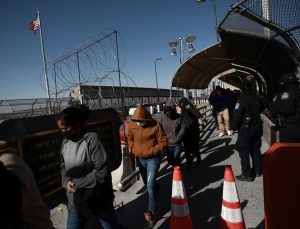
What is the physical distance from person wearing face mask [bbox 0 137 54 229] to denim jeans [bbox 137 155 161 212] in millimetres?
2426

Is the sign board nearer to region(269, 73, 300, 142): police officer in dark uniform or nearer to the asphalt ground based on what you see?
the asphalt ground

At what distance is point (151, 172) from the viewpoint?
4.48 metres

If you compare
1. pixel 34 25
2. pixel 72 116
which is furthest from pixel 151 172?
pixel 34 25

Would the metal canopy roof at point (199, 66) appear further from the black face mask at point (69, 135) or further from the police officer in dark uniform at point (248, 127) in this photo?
the black face mask at point (69, 135)

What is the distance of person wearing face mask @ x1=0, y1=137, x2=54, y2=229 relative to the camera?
4.88 ft

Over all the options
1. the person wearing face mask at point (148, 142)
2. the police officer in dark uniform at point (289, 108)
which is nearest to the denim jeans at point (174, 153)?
the person wearing face mask at point (148, 142)

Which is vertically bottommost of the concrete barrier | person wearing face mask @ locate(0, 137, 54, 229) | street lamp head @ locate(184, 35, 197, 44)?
the concrete barrier

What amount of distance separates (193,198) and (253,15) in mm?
3304

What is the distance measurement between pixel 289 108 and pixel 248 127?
2.82 ft

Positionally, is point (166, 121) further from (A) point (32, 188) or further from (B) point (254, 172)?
(A) point (32, 188)

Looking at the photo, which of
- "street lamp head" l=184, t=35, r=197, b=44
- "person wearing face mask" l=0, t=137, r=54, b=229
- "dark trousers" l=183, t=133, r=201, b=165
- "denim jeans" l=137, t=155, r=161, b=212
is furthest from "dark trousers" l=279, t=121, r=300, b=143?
"street lamp head" l=184, t=35, r=197, b=44

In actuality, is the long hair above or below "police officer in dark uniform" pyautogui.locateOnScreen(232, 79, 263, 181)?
above

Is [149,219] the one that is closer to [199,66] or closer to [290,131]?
[290,131]

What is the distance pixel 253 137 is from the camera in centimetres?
552
